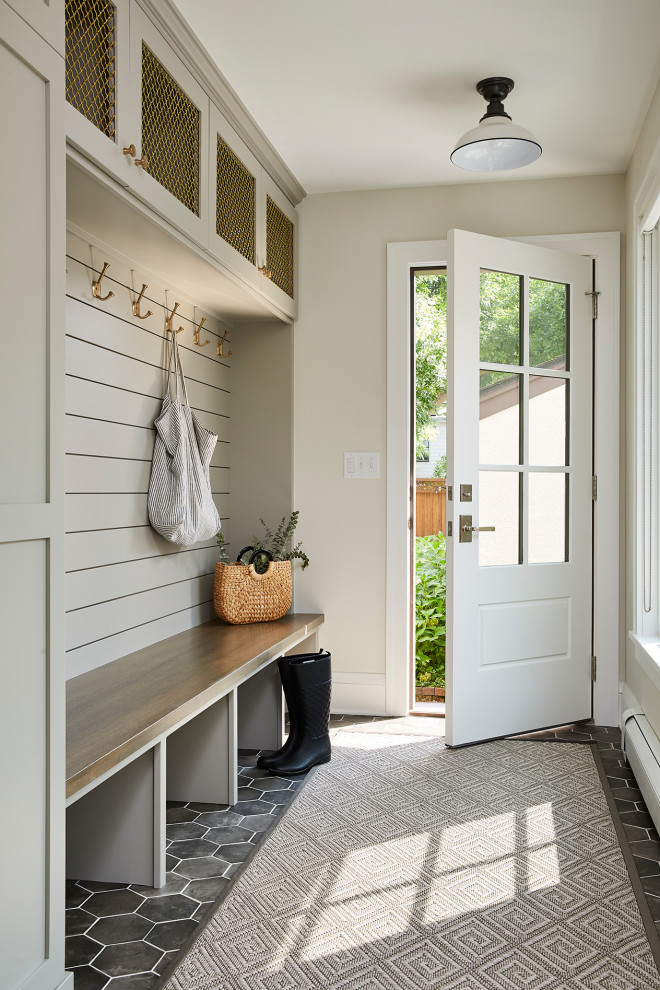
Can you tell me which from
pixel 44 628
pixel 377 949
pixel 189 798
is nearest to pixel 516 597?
pixel 189 798

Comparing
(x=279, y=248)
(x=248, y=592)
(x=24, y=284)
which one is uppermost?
(x=279, y=248)

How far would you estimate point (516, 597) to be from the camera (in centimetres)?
336

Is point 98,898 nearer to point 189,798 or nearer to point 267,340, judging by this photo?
point 189,798

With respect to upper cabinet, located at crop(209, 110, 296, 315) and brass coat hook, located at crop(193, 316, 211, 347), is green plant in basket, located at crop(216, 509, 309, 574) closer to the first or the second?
brass coat hook, located at crop(193, 316, 211, 347)

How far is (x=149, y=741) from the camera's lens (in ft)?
6.46

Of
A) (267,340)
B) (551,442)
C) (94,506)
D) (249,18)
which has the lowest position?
(94,506)

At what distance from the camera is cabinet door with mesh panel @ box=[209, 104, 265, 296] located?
2691 millimetres

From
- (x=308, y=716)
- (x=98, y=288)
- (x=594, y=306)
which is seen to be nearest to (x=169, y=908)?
(x=308, y=716)

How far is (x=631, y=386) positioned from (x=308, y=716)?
74.3 inches

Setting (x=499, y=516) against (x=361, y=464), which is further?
(x=361, y=464)

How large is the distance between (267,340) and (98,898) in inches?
99.5

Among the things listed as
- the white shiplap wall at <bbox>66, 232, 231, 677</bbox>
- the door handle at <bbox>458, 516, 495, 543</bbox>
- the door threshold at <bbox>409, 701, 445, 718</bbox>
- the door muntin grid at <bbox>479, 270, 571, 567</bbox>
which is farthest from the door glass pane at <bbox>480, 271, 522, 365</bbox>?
the door threshold at <bbox>409, 701, 445, 718</bbox>

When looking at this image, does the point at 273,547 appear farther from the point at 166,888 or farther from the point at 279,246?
the point at 166,888

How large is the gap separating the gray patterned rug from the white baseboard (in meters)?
0.77
